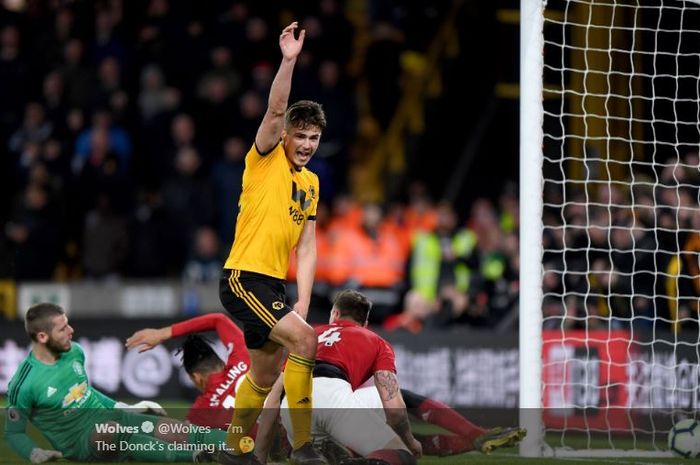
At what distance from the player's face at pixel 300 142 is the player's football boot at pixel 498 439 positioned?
80.3 inches

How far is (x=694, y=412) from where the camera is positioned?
11.1m

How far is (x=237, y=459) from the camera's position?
7531mm

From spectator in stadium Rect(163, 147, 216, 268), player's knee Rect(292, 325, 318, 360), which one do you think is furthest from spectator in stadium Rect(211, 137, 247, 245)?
player's knee Rect(292, 325, 318, 360)

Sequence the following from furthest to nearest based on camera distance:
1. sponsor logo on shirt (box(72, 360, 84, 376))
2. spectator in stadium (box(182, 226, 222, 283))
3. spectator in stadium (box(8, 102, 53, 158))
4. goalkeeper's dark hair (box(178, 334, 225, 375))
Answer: spectator in stadium (box(8, 102, 53, 158)), spectator in stadium (box(182, 226, 222, 283)), goalkeeper's dark hair (box(178, 334, 225, 375)), sponsor logo on shirt (box(72, 360, 84, 376))

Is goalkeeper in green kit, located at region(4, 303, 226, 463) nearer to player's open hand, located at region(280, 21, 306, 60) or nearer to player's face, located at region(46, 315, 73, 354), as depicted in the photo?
player's face, located at region(46, 315, 73, 354)

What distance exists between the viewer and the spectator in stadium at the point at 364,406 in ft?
24.9

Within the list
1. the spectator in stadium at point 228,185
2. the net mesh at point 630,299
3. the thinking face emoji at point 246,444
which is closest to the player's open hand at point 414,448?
the thinking face emoji at point 246,444

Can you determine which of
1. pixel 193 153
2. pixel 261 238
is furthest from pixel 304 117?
pixel 193 153

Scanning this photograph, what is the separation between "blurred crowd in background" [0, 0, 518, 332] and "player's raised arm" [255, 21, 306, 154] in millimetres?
7334

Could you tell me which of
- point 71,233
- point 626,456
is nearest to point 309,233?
point 626,456

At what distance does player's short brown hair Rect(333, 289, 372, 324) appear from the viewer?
8453 millimetres

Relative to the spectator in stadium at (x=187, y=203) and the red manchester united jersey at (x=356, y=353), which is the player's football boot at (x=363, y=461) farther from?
the spectator in stadium at (x=187, y=203)

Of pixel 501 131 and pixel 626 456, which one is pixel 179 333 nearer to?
pixel 626 456

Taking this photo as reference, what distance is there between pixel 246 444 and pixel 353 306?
124cm
